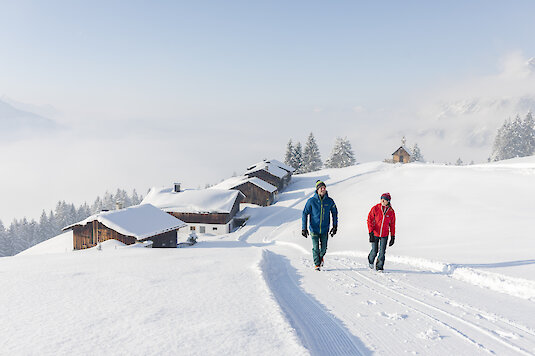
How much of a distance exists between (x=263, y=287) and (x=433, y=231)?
1210cm

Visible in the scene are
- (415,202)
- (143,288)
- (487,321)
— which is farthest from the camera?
(415,202)

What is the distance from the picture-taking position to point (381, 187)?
37.3m

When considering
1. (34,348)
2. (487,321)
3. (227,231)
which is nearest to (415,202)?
(487,321)

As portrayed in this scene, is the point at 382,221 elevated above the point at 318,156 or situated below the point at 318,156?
below

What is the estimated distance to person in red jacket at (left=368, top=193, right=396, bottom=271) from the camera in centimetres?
715

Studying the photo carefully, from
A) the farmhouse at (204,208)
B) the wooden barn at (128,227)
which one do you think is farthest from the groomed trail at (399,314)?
the farmhouse at (204,208)

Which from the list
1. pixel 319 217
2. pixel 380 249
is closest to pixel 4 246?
pixel 319 217

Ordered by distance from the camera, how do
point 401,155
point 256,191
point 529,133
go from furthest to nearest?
point 401,155, point 529,133, point 256,191

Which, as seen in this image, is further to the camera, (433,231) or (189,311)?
(433,231)

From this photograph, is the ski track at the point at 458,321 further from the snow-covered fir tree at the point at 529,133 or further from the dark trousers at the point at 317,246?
the snow-covered fir tree at the point at 529,133

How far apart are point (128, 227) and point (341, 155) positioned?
68.2 metres

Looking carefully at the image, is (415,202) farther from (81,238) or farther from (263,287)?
(81,238)

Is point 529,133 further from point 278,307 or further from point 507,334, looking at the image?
point 278,307

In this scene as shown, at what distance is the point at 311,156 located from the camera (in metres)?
85.5
